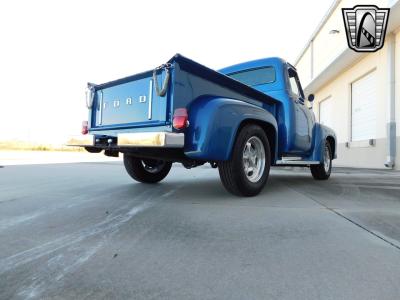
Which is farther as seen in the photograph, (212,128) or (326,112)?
(326,112)

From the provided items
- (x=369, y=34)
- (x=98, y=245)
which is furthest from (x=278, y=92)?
(x=369, y=34)

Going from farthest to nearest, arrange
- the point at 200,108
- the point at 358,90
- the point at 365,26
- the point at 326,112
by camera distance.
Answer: the point at 326,112, the point at 358,90, the point at 365,26, the point at 200,108

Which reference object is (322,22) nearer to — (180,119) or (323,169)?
(323,169)

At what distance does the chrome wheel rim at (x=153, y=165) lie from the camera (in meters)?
5.77

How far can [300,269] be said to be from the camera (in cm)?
186

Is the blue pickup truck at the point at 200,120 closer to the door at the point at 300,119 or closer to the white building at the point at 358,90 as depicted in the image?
the door at the point at 300,119

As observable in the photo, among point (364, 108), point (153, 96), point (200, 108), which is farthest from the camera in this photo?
point (364, 108)

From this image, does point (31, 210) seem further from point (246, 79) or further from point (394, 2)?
point (394, 2)

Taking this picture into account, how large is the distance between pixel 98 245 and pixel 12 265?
51cm

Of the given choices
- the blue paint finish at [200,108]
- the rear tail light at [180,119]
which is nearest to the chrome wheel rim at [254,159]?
the blue paint finish at [200,108]

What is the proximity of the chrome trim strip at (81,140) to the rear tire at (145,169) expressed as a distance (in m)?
1.02

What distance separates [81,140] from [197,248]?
2846mm

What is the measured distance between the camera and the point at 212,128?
3.55m

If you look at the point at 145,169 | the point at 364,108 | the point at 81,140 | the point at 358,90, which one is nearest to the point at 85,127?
the point at 81,140
